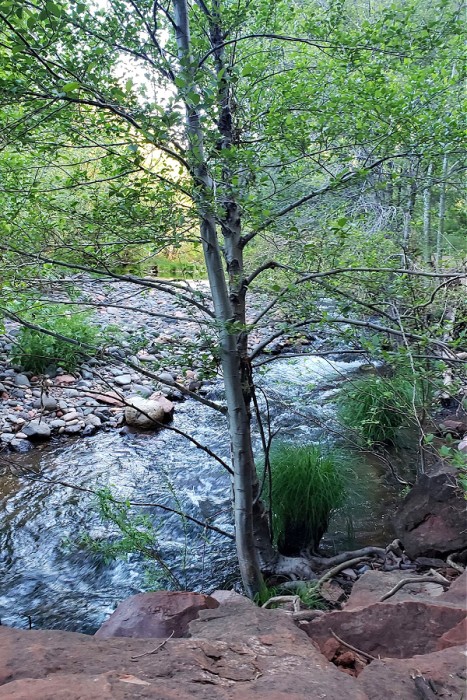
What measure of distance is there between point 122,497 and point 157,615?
262cm

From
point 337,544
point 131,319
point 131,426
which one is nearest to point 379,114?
point 337,544

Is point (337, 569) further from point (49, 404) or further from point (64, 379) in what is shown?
point (64, 379)

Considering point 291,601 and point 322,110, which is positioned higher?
point 322,110

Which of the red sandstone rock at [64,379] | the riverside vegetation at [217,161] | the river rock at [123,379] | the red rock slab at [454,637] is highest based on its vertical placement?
the riverside vegetation at [217,161]

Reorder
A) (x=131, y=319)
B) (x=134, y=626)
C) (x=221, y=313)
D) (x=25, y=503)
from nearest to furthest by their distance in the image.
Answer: (x=134, y=626) < (x=221, y=313) < (x=25, y=503) < (x=131, y=319)

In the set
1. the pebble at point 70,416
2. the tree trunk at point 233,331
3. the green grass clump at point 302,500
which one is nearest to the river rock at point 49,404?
the pebble at point 70,416

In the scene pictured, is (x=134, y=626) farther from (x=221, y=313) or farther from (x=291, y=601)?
(x=221, y=313)

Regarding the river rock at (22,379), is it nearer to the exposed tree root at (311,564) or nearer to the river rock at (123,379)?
the river rock at (123,379)

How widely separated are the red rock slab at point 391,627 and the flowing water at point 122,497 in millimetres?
1550

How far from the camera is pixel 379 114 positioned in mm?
2490

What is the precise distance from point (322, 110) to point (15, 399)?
→ 18.3 feet

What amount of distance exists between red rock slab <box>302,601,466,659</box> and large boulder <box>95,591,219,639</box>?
0.60 m

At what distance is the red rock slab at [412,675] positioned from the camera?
1259 mm

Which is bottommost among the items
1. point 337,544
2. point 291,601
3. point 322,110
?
point 337,544
